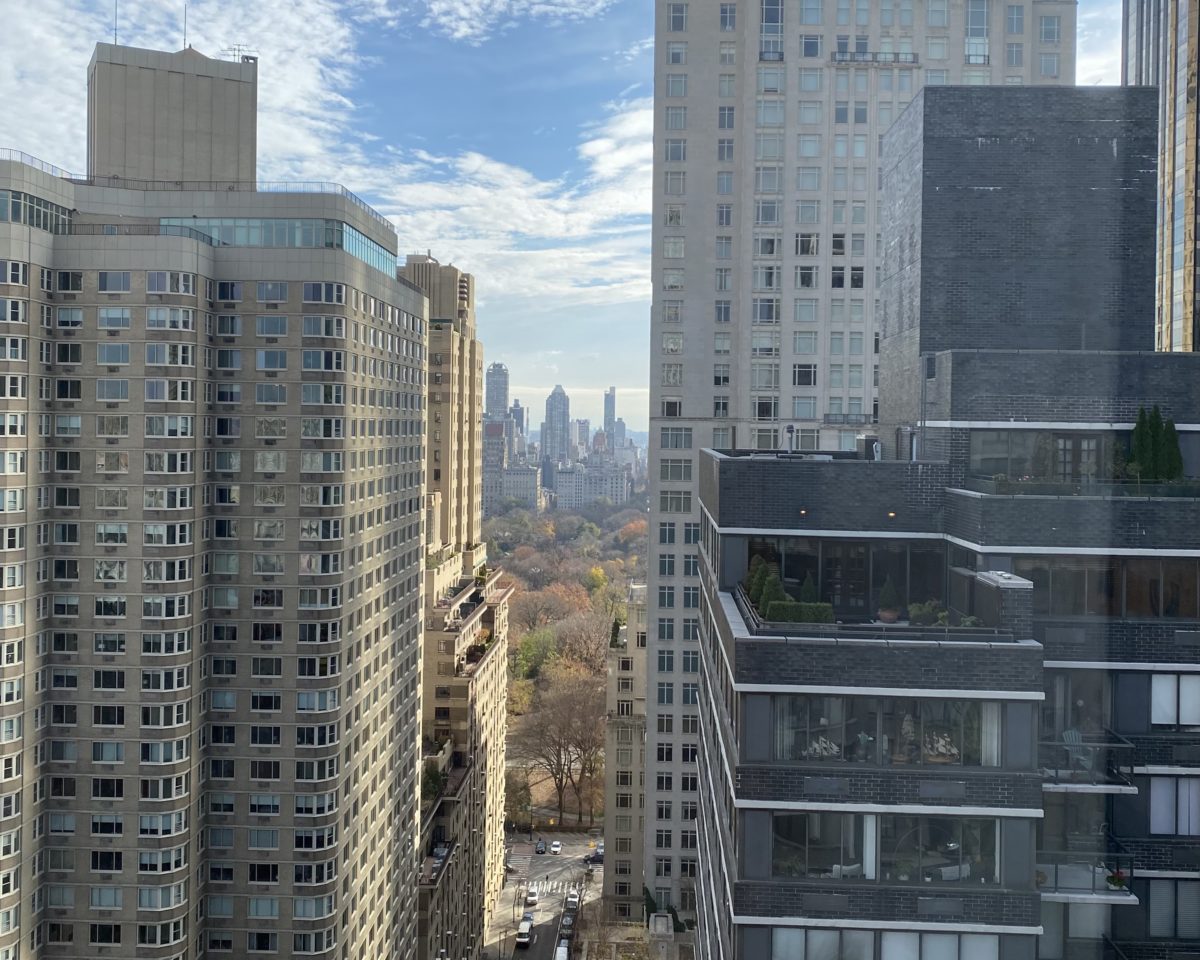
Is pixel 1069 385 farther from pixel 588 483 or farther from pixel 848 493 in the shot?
pixel 588 483

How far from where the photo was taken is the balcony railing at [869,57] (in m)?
15.7

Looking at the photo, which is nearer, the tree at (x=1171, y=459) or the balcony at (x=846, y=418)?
the tree at (x=1171, y=459)

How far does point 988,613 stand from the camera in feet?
17.9

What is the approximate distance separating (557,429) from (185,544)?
207ft

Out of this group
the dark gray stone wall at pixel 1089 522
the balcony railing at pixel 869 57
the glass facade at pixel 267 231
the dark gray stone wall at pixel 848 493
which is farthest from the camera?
the balcony railing at pixel 869 57

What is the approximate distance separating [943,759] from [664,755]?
11.7 metres

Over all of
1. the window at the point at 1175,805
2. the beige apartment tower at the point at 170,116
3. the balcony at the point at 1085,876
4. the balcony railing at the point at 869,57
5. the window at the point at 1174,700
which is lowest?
the balcony at the point at 1085,876

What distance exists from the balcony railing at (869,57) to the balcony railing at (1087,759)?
12731 mm

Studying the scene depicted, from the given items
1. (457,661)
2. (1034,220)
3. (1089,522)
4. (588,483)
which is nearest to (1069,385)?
(1089,522)

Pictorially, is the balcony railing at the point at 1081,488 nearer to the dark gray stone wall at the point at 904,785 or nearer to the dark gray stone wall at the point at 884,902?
the dark gray stone wall at the point at 904,785

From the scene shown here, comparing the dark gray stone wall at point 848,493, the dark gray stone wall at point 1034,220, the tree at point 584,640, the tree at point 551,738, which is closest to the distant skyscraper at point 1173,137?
the dark gray stone wall at point 1034,220

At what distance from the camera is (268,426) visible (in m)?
11.5

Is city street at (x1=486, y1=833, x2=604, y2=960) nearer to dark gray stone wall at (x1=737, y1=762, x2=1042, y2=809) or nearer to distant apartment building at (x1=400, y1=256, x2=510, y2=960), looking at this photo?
distant apartment building at (x1=400, y1=256, x2=510, y2=960)

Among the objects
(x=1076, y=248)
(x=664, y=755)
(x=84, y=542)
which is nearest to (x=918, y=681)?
(x=1076, y=248)
